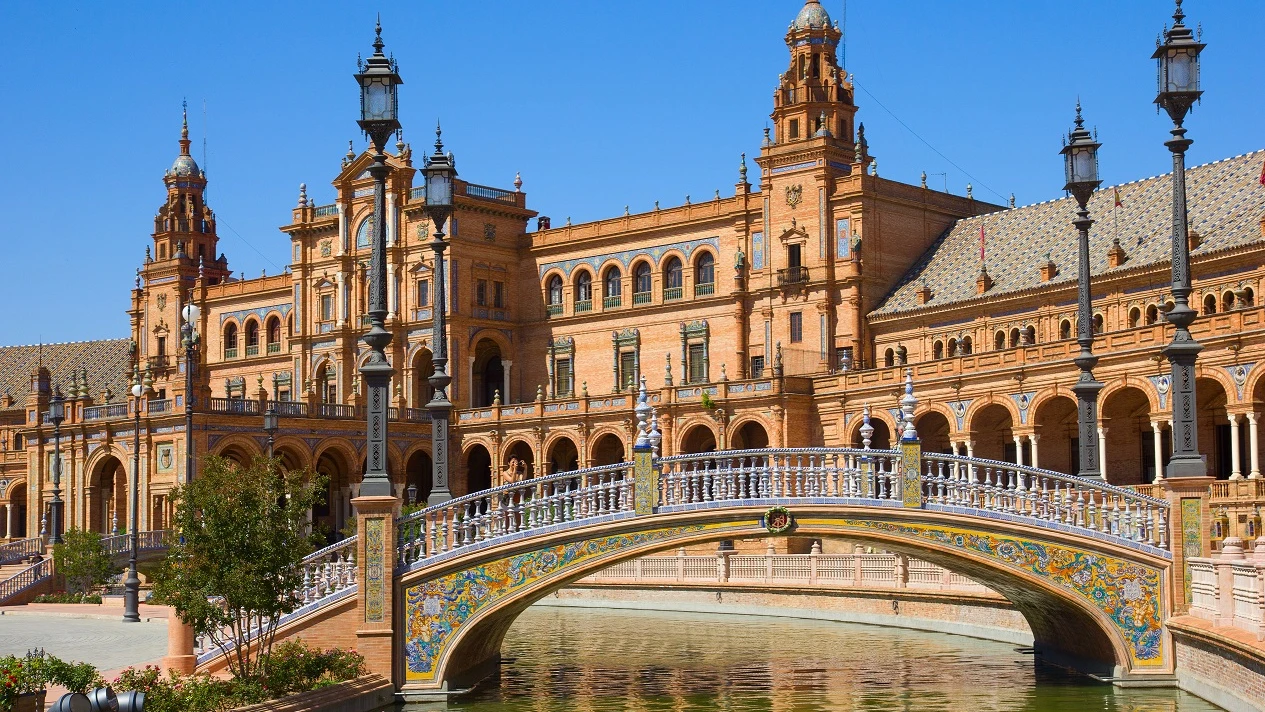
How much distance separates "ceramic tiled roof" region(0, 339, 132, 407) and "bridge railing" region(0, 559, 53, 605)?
4262cm

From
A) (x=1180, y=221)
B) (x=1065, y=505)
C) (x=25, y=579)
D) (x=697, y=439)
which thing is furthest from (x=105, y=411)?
(x=1180, y=221)

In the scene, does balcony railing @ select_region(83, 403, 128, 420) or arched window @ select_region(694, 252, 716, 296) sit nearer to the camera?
balcony railing @ select_region(83, 403, 128, 420)

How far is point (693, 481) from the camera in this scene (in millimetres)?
25047

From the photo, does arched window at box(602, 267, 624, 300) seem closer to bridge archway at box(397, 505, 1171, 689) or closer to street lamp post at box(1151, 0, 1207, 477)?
bridge archway at box(397, 505, 1171, 689)

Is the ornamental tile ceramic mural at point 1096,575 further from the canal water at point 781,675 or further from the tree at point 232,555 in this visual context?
the tree at point 232,555

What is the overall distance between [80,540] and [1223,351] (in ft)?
105

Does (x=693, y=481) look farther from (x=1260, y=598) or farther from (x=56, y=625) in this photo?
(x=56, y=625)

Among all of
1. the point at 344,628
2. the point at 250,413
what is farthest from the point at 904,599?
the point at 250,413

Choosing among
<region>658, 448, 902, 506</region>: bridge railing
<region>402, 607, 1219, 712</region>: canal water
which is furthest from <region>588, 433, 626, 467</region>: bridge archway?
<region>658, 448, 902, 506</region>: bridge railing

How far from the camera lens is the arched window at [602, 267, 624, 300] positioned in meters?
72.4

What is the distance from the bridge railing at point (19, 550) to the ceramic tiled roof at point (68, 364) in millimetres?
36263

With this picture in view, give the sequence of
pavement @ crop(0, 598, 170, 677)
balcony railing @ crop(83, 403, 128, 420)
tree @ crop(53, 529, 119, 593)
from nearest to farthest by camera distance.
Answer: pavement @ crop(0, 598, 170, 677)
tree @ crop(53, 529, 119, 593)
balcony railing @ crop(83, 403, 128, 420)

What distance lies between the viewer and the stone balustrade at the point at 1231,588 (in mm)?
19844

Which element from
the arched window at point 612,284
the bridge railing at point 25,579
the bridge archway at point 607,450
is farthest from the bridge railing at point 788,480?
the arched window at point 612,284
